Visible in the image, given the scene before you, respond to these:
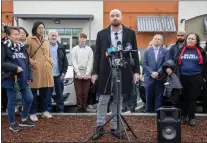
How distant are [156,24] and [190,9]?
2.84 meters

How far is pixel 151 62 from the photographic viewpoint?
7809mm

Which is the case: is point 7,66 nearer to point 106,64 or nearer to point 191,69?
point 106,64

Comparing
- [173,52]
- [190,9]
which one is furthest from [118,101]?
[190,9]

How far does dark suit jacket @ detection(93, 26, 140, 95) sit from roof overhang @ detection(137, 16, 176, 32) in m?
22.0

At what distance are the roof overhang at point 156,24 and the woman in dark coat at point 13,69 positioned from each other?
21864 mm

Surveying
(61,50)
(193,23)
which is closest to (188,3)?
(193,23)

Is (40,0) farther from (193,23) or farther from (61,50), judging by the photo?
(61,50)

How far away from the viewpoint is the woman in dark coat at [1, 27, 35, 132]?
605 cm

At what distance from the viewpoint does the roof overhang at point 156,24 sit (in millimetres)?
27766

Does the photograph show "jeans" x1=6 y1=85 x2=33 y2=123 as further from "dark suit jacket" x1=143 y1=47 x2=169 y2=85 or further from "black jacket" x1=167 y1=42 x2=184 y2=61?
"black jacket" x1=167 y1=42 x2=184 y2=61

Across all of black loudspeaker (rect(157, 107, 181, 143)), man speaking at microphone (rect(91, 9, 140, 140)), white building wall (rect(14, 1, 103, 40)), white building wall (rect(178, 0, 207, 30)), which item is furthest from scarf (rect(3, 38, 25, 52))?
white building wall (rect(178, 0, 207, 30))

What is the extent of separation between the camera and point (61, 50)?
26.5ft

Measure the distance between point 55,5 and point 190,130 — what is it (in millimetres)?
22708

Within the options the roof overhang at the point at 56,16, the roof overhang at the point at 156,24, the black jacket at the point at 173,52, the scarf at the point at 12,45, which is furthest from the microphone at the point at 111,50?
the roof overhang at the point at 156,24
